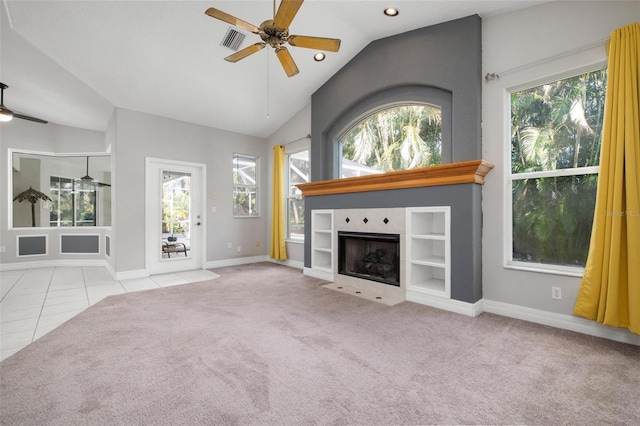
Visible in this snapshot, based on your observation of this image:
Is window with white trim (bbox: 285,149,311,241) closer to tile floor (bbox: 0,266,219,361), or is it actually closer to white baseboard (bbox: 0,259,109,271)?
tile floor (bbox: 0,266,219,361)

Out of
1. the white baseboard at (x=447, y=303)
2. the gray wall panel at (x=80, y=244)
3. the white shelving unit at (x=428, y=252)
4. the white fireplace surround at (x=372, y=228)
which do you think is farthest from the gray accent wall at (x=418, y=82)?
the gray wall panel at (x=80, y=244)

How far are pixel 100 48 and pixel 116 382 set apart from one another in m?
3.96

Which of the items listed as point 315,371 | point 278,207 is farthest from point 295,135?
point 315,371

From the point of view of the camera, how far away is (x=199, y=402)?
1.68 m

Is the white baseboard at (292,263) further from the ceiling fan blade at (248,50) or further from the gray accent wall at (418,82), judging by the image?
the ceiling fan blade at (248,50)

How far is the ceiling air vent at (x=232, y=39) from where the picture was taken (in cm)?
368

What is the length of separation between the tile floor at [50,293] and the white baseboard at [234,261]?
346 millimetres

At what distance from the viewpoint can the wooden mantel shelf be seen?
3.13m

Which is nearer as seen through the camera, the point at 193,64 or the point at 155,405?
the point at 155,405

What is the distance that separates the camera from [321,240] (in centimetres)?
520

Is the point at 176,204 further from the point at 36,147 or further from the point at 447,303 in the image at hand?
the point at 447,303

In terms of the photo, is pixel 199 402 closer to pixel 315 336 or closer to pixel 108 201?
pixel 315 336

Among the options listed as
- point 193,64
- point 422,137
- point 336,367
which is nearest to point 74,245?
point 193,64

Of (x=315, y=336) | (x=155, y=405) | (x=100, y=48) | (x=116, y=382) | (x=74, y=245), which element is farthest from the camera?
(x=74, y=245)
